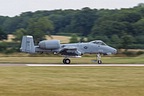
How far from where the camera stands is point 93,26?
121125mm

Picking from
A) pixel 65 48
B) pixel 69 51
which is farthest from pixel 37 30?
pixel 65 48

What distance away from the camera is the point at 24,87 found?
19.9 meters

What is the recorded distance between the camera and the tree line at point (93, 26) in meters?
82.9

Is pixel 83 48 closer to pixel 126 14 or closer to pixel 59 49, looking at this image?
pixel 59 49

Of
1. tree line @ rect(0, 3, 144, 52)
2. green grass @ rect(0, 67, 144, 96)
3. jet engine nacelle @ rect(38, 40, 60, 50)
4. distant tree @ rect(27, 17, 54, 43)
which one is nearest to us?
green grass @ rect(0, 67, 144, 96)

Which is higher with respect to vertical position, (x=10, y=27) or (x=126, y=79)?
(x=10, y=27)

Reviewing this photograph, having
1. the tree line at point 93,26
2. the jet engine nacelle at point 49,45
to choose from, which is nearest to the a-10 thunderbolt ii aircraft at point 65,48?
the jet engine nacelle at point 49,45

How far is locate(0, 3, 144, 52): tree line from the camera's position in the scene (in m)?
82.9

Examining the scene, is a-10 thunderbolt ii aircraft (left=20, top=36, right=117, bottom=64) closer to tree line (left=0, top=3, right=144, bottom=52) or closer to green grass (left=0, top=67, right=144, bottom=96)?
green grass (left=0, top=67, right=144, bottom=96)

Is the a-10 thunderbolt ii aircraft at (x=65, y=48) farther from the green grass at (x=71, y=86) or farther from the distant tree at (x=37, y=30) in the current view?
the distant tree at (x=37, y=30)

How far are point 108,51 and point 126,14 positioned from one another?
217 ft

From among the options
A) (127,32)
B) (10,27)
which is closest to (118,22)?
(127,32)

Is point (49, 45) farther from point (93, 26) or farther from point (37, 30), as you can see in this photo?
point (93, 26)

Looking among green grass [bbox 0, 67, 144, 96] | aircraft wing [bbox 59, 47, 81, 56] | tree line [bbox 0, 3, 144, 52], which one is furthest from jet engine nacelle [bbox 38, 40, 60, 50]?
tree line [bbox 0, 3, 144, 52]
